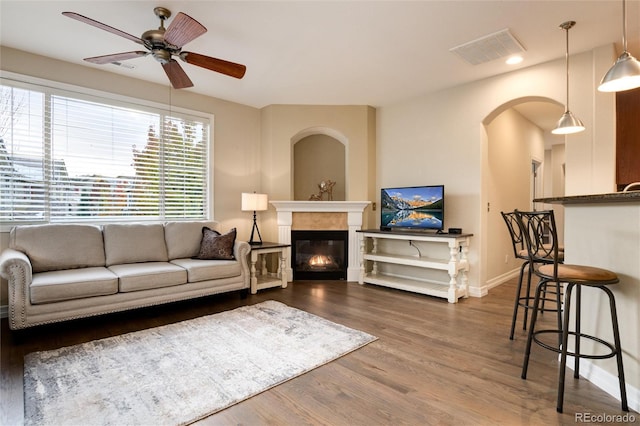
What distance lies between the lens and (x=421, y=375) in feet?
7.32

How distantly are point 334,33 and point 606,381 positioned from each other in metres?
3.34

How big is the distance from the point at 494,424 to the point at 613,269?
1211 mm

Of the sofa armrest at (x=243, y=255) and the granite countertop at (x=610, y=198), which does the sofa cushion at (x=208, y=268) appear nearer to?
the sofa armrest at (x=243, y=255)

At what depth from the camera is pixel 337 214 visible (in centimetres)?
515

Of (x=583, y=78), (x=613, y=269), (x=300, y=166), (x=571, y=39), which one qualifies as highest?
(x=571, y=39)

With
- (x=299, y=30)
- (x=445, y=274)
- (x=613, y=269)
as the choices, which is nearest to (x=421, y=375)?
(x=613, y=269)

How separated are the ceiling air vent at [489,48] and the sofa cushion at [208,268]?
338 centimetres

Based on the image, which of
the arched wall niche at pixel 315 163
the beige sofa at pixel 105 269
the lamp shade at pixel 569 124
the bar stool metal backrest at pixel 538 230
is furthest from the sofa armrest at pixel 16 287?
the lamp shade at pixel 569 124

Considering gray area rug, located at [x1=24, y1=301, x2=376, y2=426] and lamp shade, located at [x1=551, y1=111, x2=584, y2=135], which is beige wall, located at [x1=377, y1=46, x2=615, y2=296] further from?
gray area rug, located at [x1=24, y1=301, x2=376, y2=426]

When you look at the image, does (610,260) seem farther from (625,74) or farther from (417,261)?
(417,261)

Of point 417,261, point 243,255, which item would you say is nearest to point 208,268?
point 243,255

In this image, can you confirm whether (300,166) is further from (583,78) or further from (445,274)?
(583,78)

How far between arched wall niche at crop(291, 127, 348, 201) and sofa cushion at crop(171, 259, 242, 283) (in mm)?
2157

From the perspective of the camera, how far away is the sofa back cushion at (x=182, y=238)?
4.07 metres
